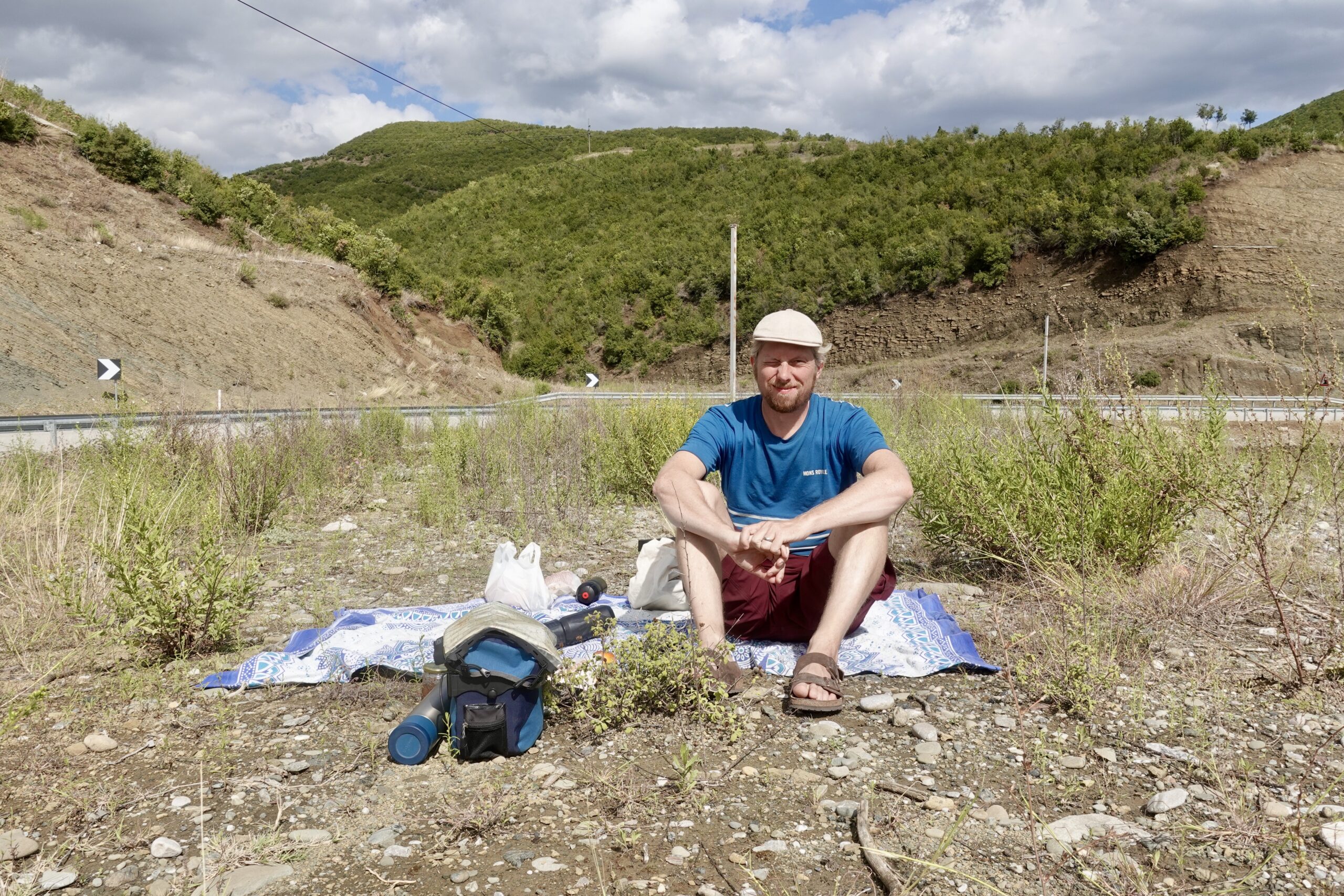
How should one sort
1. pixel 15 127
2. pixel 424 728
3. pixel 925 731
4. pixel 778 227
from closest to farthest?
pixel 424 728 → pixel 925 731 → pixel 15 127 → pixel 778 227

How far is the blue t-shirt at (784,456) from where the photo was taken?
11.3 feet

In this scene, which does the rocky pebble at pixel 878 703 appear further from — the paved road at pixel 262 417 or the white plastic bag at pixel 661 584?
the paved road at pixel 262 417

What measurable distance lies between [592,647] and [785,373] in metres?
1.42

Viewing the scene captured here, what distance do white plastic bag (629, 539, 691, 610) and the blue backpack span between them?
1.46 meters

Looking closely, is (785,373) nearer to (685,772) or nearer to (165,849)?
(685,772)

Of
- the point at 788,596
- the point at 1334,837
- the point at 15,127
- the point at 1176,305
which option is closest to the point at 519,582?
the point at 788,596

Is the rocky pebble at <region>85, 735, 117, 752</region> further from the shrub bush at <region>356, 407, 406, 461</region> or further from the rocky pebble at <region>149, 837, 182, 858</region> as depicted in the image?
the shrub bush at <region>356, 407, 406, 461</region>

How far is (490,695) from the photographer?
2.64 m

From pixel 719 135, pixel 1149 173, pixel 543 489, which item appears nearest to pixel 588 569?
pixel 543 489

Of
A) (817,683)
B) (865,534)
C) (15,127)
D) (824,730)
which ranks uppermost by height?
(15,127)

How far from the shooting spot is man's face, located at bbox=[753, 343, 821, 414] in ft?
10.9

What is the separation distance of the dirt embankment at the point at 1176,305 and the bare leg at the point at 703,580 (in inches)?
644

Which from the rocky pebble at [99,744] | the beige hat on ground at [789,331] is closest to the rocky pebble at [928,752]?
the beige hat on ground at [789,331]

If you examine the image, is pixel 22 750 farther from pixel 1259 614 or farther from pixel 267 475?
pixel 1259 614
